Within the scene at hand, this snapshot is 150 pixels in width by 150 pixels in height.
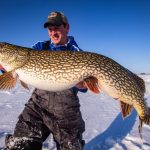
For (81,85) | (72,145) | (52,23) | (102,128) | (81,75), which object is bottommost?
(102,128)

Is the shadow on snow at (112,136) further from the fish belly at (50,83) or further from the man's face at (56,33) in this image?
the man's face at (56,33)

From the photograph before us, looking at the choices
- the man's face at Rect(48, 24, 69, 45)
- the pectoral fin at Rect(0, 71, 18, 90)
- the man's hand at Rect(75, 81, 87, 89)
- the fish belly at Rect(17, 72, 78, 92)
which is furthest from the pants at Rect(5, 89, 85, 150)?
the man's face at Rect(48, 24, 69, 45)

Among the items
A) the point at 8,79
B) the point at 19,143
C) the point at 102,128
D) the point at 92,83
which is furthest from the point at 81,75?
the point at 102,128

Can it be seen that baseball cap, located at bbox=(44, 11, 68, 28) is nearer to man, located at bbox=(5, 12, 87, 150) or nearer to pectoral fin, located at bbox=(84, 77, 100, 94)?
man, located at bbox=(5, 12, 87, 150)

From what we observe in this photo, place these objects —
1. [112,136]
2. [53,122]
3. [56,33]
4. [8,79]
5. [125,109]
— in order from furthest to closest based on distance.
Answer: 1. [112,136]
2. [56,33]
3. [53,122]
4. [8,79]
5. [125,109]

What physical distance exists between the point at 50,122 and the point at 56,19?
1576 mm

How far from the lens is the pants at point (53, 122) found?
153 inches

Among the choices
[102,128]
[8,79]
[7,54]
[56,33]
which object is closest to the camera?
[8,79]

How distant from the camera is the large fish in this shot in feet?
11.6

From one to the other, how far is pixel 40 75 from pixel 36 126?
84 cm

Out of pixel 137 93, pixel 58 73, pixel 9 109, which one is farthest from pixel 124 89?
pixel 9 109

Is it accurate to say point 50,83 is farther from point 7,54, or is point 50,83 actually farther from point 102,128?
point 102,128

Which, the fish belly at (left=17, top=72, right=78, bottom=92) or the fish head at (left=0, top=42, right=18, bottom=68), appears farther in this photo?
the fish head at (left=0, top=42, right=18, bottom=68)

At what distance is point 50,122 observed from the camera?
13.0 ft
